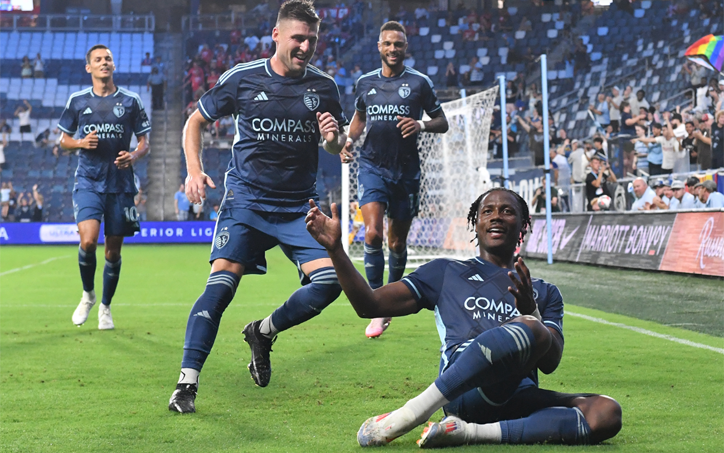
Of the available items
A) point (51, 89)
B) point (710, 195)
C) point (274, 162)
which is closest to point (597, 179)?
point (710, 195)

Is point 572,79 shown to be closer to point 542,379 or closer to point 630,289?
point 630,289

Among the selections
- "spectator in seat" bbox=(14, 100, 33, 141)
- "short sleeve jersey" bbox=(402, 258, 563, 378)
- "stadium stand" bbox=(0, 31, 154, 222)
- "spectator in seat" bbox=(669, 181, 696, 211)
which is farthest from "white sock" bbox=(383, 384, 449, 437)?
"spectator in seat" bbox=(14, 100, 33, 141)

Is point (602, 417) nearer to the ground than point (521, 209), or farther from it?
nearer to the ground

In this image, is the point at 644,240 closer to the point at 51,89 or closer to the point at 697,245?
the point at 697,245

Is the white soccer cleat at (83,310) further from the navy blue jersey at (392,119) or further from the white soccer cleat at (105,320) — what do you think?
the navy blue jersey at (392,119)

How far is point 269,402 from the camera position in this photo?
418 cm

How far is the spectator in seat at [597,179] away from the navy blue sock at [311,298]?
40.0 ft

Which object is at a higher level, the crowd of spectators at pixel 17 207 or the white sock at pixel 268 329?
the crowd of spectators at pixel 17 207

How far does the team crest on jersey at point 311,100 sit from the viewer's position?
468 cm

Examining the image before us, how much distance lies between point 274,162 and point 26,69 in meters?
31.4

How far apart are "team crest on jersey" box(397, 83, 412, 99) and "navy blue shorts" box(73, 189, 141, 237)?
244 cm

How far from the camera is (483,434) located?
10.6 ft

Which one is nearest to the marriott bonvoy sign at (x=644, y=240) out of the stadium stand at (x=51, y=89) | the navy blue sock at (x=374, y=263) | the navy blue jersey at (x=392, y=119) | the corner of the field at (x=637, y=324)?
the corner of the field at (x=637, y=324)

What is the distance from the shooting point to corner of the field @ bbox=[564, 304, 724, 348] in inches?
246
